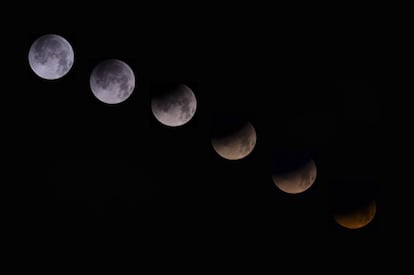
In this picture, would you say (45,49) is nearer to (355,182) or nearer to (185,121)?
(185,121)

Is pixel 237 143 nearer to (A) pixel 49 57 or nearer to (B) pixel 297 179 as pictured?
(B) pixel 297 179

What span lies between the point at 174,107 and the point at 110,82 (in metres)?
1.62

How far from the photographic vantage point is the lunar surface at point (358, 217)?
10758 mm

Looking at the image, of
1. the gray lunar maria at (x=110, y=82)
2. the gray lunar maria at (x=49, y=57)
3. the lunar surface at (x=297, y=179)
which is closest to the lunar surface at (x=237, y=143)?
the lunar surface at (x=297, y=179)

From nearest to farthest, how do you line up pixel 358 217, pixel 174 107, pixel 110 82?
pixel 358 217
pixel 174 107
pixel 110 82

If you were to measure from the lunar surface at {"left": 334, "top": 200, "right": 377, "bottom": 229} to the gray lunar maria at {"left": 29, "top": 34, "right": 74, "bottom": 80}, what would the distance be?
7156 mm

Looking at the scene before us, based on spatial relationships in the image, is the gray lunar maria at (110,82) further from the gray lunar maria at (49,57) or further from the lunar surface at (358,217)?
the lunar surface at (358,217)

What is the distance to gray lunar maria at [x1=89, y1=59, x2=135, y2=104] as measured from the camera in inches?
448

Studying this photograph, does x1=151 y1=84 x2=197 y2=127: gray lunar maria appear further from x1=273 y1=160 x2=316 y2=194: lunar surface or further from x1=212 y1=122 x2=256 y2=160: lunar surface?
x1=273 y1=160 x2=316 y2=194: lunar surface

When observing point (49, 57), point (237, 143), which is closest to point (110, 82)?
point (49, 57)

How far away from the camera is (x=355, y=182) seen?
1085cm

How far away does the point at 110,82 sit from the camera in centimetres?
1140

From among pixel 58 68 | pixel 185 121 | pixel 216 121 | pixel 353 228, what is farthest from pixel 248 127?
pixel 58 68

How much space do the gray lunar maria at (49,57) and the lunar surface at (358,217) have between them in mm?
7156
